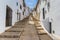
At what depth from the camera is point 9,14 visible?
598 cm

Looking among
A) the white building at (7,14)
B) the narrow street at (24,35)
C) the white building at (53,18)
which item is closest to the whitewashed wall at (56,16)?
the white building at (53,18)

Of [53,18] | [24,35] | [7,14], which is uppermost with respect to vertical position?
[7,14]

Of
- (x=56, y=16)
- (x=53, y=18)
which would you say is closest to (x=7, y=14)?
(x=53, y=18)

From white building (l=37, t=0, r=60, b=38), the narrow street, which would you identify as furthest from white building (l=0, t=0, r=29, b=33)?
white building (l=37, t=0, r=60, b=38)

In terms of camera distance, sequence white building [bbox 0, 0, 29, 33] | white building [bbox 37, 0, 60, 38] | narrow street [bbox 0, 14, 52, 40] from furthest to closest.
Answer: white building [bbox 37, 0, 60, 38] < white building [bbox 0, 0, 29, 33] < narrow street [bbox 0, 14, 52, 40]

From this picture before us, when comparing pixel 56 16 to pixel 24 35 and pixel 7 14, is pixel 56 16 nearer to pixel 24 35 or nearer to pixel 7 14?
pixel 24 35

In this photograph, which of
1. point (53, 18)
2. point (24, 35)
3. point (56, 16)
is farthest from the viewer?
Result: point (53, 18)

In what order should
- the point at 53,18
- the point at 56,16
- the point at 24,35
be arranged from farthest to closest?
the point at 53,18
the point at 56,16
the point at 24,35

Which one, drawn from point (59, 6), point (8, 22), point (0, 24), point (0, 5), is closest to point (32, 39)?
point (0, 24)

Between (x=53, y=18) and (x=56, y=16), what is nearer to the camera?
(x=56, y=16)

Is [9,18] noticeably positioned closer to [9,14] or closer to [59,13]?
[9,14]

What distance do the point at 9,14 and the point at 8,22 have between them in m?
0.41

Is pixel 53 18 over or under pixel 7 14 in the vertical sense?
under

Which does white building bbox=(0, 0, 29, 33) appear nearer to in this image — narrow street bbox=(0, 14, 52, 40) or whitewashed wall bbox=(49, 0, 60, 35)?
narrow street bbox=(0, 14, 52, 40)
